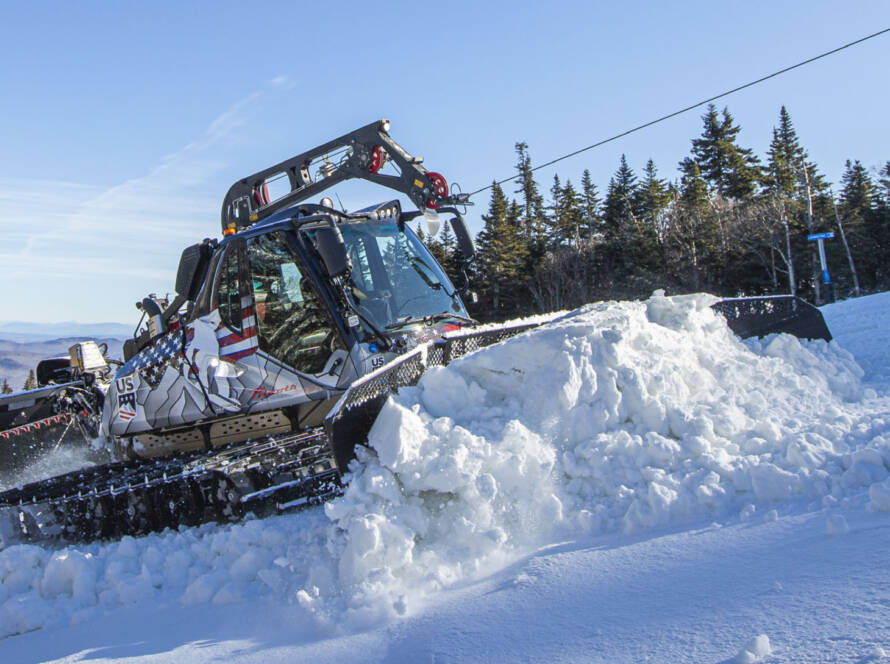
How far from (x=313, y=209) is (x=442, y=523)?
3.62 meters

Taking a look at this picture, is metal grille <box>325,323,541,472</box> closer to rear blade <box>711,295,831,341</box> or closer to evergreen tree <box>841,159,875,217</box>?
rear blade <box>711,295,831,341</box>

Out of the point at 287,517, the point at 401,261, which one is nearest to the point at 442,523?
the point at 287,517

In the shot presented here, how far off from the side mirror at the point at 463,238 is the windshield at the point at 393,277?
0.35m

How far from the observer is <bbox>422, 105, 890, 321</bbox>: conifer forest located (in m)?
35.0

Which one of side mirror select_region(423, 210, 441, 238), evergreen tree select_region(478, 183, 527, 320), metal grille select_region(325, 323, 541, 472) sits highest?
evergreen tree select_region(478, 183, 527, 320)

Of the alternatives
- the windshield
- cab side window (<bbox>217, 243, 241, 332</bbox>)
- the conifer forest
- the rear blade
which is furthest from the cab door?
the conifer forest

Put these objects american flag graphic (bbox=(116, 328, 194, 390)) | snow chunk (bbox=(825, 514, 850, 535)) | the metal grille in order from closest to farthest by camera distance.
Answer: snow chunk (bbox=(825, 514, 850, 535)) → the metal grille → american flag graphic (bbox=(116, 328, 194, 390))

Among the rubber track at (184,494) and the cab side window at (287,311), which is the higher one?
the cab side window at (287,311)

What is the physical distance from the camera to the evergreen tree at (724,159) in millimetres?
43812

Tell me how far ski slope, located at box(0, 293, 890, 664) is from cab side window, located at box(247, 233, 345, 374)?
1.94 metres

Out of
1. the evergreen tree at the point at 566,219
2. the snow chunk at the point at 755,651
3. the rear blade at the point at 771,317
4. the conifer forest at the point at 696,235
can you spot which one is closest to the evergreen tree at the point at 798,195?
the conifer forest at the point at 696,235

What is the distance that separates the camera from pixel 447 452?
12.0 feet

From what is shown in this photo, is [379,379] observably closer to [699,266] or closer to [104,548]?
[104,548]

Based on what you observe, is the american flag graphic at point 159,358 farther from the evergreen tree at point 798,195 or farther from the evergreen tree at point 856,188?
the evergreen tree at point 856,188
